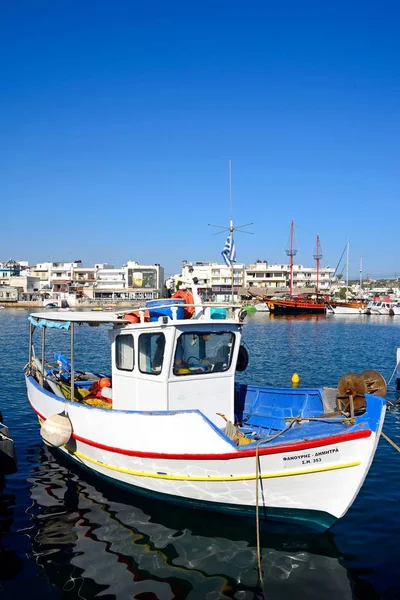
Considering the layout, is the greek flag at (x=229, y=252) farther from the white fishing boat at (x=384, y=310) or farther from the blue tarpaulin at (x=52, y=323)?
the white fishing boat at (x=384, y=310)

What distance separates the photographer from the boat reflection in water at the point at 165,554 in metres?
7.51

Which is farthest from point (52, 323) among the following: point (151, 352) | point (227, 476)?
point (227, 476)

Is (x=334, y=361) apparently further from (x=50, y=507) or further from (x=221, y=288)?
(x=221, y=288)

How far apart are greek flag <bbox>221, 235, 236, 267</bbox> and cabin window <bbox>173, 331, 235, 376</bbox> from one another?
3.11 metres

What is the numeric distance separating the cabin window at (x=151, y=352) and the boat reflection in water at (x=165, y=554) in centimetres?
259

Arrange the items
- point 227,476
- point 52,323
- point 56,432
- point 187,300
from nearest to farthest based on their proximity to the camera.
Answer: point 227,476, point 56,432, point 187,300, point 52,323

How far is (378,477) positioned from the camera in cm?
1192

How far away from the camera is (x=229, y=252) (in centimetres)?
1429

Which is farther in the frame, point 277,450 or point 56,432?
point 56,432

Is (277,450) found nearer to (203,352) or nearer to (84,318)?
(203,352)

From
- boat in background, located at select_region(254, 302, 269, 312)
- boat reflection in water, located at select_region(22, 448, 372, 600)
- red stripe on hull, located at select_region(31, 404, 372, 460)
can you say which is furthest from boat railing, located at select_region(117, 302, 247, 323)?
boat in background, located at select_region(254, 302, 269, 312)

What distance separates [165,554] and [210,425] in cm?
218

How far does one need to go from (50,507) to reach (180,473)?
9.66 ft

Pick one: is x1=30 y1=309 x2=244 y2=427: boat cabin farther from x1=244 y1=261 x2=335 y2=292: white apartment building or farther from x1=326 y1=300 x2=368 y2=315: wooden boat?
x1=244 y1=261 x2=335 y2=292: white apartment building
